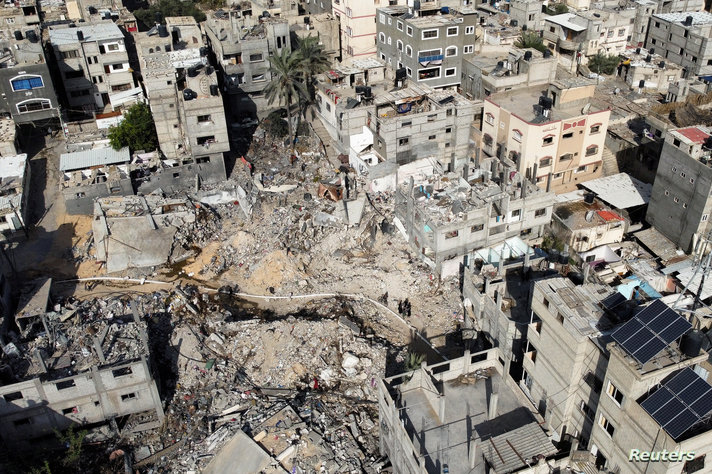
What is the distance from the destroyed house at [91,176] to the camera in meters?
43.4

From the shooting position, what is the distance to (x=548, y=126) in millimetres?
43000

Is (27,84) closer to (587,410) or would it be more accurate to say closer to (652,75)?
(587,410)

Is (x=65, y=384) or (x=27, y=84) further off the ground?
(x=27, y=84)

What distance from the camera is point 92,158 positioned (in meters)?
46.2

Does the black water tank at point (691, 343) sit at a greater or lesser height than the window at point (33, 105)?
greater

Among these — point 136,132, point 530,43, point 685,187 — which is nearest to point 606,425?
point 685,187

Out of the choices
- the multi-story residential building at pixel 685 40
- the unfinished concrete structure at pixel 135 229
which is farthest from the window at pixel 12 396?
the multi-story residential building at pixel 685 40

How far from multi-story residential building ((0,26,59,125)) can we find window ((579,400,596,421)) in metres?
46.9

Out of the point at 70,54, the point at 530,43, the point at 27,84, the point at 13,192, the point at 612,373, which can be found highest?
the point at 70,54

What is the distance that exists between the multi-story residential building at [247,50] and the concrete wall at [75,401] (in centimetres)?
3182

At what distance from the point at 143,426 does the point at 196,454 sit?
3422 mm

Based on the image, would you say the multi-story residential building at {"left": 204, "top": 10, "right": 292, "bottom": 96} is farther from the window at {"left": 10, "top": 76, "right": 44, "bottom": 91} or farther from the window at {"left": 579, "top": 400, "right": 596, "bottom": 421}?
the window at {"left": 579, "top": 400, "right": 596, "bottom": 421}

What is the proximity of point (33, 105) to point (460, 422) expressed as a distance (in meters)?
44.6

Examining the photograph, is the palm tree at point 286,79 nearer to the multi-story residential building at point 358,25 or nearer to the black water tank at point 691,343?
the multi-story residential building at point 358,25
